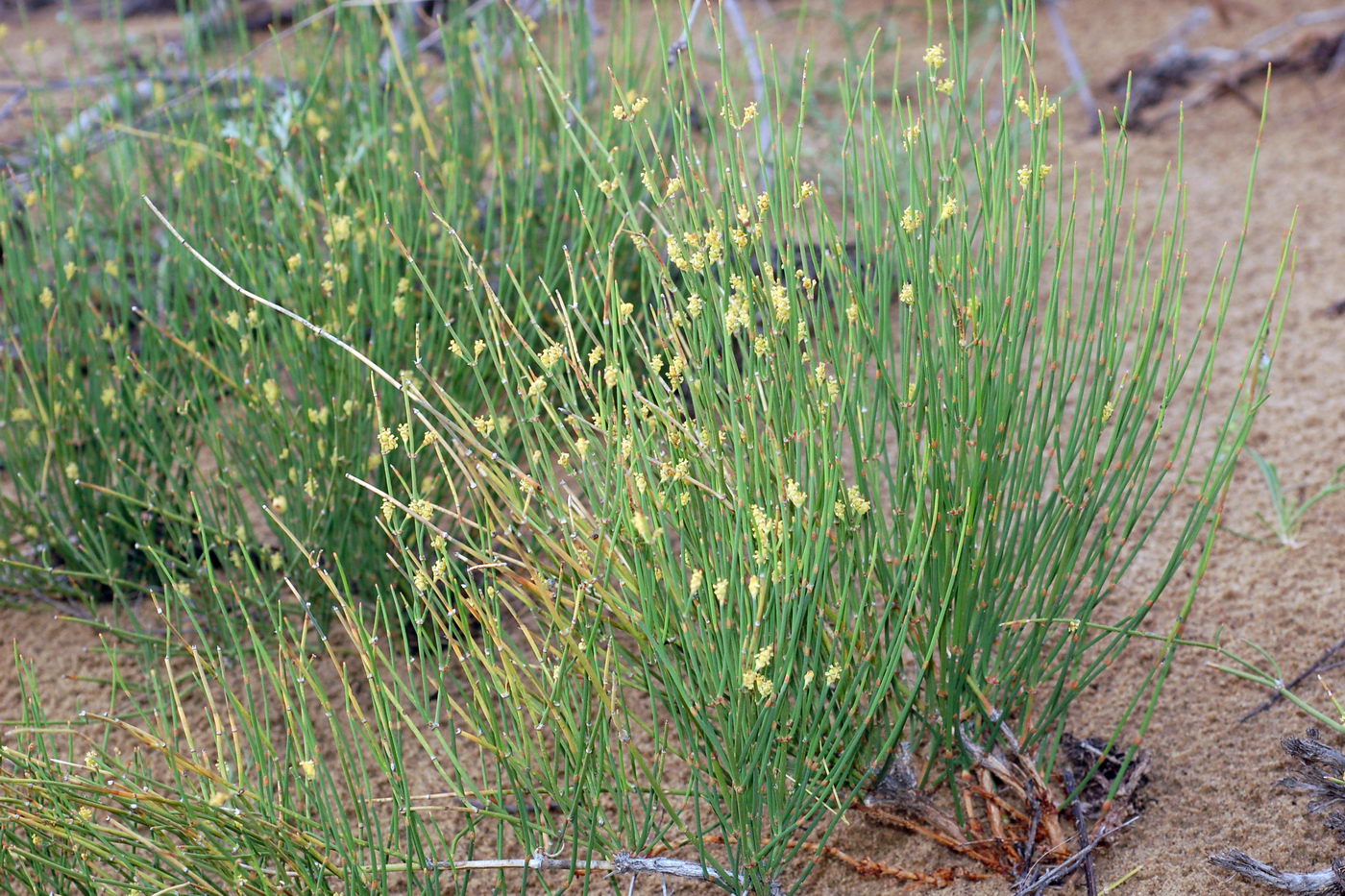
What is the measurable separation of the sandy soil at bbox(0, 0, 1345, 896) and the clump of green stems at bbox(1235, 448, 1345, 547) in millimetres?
22

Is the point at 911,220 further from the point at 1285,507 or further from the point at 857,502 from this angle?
the point at 1285,507

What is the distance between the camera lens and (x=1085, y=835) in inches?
51.0

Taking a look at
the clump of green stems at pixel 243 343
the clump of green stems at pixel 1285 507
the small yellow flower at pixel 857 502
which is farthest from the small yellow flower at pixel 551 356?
the clump of green stems at pixel 1285 507

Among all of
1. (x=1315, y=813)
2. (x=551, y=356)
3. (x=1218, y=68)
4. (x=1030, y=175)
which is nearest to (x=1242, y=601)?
(x=1315, y=813)

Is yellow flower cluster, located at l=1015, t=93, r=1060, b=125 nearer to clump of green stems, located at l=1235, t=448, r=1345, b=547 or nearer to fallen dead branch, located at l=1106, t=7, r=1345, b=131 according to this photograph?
clump of green stems, located at l=1235, t=448, r=1345, b=547

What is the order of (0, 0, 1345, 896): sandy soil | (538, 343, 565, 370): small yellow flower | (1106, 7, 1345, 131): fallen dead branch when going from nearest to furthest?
(538, 343, 565, 370): small yellow flower, (0, 0, 1345, 896): sandy soil, (1106, 7, 1345, 131): fallen dead branch

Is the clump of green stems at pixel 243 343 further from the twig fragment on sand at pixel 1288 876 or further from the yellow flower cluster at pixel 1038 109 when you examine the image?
the twig fragment on sand at pixel 1288 876

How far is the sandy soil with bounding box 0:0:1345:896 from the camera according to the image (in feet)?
4.43

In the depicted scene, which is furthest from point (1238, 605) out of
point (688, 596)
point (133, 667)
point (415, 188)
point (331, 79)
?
point (331, 79)

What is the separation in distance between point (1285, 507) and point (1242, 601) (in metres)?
0.24

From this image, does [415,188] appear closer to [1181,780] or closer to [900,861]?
[900,861]

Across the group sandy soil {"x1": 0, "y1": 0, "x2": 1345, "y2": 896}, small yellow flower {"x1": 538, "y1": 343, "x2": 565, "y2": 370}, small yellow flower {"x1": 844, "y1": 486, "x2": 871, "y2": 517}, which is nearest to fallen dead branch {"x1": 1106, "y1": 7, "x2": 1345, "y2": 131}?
sandy soil {"x1": 0, "y1": 0, "x2": 1345, "y2": 896}

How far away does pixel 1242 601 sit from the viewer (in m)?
1.72

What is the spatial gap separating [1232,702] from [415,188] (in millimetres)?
1448
